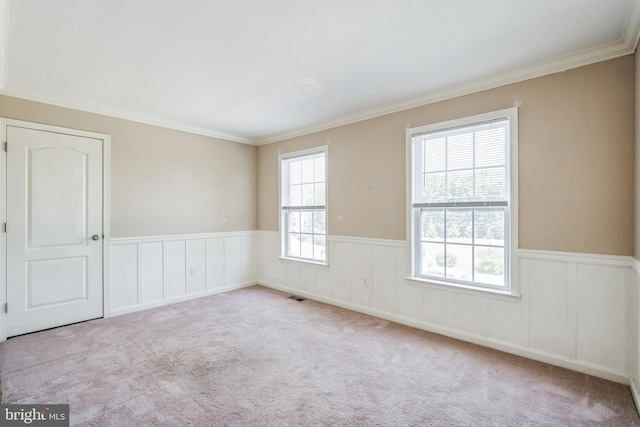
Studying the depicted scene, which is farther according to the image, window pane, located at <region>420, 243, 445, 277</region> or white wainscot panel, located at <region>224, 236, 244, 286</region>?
white wainscot panel, located at <region>224, 236, 244, 286</region>

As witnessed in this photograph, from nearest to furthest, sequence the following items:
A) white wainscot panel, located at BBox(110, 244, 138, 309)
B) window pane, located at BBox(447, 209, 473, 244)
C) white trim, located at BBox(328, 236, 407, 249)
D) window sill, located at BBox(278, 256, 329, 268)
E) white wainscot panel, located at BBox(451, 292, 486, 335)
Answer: white wainscot panel, located at BBox(451, 292, 486, 335) < window pane, located at BBox(447, 209, 473, 244) < white trim, located at BBox(328, 236, 407, 249) < white wainscot panel, located at BBox(110, 244, 138, 309) < window sill, located at BBox(278, 256, 329, 268)

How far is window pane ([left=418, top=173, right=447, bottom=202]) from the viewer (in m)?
3.31

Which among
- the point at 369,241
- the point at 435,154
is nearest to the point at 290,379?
the point at 369,241

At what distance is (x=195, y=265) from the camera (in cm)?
467

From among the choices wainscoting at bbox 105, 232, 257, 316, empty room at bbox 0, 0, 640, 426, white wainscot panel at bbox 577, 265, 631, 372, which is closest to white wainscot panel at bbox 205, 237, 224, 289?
wainscoting at bbox 105, 232, 257, 316

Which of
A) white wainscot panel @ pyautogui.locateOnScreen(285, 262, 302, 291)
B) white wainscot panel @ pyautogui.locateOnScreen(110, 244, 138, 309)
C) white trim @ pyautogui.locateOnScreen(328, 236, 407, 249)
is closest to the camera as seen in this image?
white trim @ pyautogui.locateOnScreen(328, 236, 407, 249)

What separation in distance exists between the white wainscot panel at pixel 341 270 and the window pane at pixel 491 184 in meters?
1.73

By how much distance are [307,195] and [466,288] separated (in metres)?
2.52

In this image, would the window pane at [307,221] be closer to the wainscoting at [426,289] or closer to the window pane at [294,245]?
the window pane at [294,245]

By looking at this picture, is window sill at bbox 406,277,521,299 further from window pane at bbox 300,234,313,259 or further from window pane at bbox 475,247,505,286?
window pane at bbox 300,234,313,259

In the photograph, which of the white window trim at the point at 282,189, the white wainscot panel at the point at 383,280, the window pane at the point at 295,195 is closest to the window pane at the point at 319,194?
the white window trim at the point at 282,189

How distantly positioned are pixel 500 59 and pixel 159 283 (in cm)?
454

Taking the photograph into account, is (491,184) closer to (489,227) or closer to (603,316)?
→ (489,227)

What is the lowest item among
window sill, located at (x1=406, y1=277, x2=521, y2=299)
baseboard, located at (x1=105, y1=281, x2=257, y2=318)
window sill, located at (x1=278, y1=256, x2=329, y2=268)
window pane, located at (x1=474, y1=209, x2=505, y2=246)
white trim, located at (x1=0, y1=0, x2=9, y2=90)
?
baseboard, located at (x1=105, y1=281, x2=257, y2=318)
